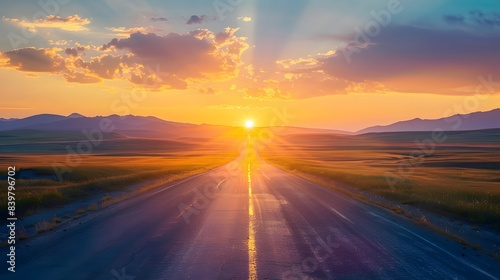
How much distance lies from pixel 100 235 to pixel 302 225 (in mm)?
7024

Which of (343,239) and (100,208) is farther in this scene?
(100,208)

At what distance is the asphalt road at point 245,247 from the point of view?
10.7 meters

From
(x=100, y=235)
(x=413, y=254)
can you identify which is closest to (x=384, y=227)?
(x=413, y=254)

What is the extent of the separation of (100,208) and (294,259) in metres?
13.1

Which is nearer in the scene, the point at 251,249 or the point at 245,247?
the point at 251,249

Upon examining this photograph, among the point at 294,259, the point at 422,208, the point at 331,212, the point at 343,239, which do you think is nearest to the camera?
the point at 294,259

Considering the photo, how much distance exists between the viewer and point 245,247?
13336mm

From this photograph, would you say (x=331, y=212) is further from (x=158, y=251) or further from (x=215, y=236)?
(x=158, y=251)

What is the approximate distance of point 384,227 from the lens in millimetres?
17094

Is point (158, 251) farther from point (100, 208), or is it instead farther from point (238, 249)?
point (100, 208)

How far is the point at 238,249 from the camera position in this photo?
515 inches

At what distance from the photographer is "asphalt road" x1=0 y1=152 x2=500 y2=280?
421 inches

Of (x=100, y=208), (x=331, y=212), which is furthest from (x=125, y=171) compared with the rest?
(x=331, y=212)

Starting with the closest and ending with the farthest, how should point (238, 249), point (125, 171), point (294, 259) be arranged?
point (294, 259) < point (238, 249) < point (125, 171)
